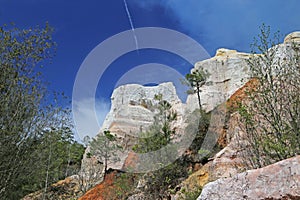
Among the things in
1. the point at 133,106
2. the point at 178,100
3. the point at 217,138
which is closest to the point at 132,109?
the point at 133,106

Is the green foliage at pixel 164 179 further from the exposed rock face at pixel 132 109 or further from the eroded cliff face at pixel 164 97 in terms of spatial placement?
the eroded cliff face at pixel 164 97

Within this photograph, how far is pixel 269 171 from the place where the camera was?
3.22m

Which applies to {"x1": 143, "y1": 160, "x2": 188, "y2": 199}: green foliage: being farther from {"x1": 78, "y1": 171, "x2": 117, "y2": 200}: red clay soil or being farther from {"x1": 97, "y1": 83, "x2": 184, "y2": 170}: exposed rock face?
{"x1": 97, "y1": 83, "x2": 184, "y2": 170}: exposed rock face

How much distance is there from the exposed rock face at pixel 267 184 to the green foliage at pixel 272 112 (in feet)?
5.07

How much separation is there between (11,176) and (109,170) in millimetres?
12918

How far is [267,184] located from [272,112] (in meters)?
2.41

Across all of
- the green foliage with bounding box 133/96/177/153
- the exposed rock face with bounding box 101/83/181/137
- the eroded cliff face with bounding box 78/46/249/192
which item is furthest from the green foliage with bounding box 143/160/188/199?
the exposed rock face with bounding box 101/83/181/137

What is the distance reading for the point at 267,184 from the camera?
3.16 m

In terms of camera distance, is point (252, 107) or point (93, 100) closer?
point (252, 107)

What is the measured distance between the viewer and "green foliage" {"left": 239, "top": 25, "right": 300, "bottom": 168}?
4.88 m

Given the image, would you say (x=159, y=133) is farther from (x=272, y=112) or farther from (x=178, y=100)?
(x=178, y=100)

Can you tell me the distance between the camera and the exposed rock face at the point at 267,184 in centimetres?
301

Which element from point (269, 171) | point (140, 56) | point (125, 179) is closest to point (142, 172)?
point (125, 179)

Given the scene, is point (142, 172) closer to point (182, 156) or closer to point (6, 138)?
point (182, 156)
